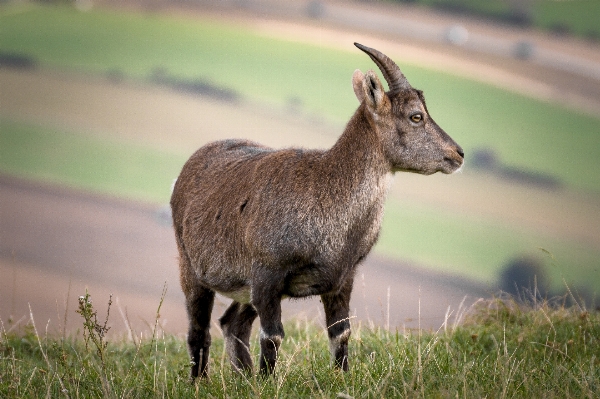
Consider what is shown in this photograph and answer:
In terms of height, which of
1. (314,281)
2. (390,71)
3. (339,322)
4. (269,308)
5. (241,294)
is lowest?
(339,322)

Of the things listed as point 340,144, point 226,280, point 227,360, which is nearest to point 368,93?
point 340,144

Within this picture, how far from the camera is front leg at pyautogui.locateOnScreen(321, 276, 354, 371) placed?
25.2 ft

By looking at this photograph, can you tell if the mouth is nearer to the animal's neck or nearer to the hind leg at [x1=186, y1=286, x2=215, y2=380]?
the animal's neck

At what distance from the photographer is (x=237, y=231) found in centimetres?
787

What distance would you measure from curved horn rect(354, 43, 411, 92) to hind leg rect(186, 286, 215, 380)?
2745 millimetres

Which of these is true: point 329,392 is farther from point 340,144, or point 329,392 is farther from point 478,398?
point 340,144

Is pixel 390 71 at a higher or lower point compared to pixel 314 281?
higher

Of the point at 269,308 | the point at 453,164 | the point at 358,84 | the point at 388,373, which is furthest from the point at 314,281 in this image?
the point at 358,84

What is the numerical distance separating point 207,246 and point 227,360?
163 cm

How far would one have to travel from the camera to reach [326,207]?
733 cm

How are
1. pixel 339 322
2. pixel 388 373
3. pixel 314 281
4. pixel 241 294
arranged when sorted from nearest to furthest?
1. pixel 388 373
2. pixel 314 281
3. pixel 339 322
4. pixel 241 294

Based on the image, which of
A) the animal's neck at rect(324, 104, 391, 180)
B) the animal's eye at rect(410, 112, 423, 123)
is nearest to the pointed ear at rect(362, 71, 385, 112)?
the animal's neck at rect(324, 104, 391, 180)

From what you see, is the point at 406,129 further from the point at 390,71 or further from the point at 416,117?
the point at 390,71

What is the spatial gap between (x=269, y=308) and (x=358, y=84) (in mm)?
2099
